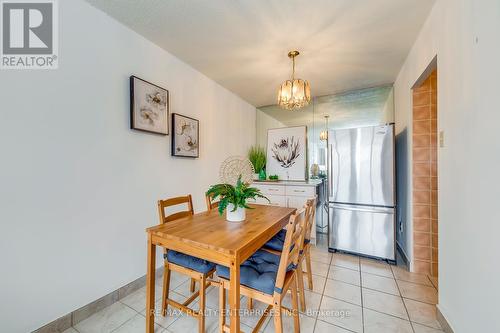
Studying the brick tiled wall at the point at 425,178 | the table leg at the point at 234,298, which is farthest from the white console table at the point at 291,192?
the table leg at the point at 234,298

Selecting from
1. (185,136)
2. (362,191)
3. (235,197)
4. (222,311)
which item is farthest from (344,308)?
(185,136)

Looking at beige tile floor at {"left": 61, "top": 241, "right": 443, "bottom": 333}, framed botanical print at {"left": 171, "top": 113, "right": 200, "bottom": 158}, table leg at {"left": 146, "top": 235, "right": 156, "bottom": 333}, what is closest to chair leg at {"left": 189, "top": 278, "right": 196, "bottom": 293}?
beige tile floor at {"left": 61, "top": 241, "right": 443, "bottom": 333}

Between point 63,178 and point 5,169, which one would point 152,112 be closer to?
point 63,178

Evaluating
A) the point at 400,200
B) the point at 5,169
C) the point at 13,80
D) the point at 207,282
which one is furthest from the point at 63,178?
the point at 400,200

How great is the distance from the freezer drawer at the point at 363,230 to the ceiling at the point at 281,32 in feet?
6.19

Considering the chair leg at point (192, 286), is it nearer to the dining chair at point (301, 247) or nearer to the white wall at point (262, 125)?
the dining chair at point (301, 247)

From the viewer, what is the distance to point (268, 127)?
4.21 m

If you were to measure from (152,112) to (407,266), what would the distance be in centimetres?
340

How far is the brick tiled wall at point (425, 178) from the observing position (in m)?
2.20

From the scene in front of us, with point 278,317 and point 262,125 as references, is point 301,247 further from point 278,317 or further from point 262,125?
point 262,125

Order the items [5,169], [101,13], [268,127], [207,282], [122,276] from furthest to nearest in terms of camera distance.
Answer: [268,127], [122,276], [101,13], [207,282], [5,169]

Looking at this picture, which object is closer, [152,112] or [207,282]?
[207,282]

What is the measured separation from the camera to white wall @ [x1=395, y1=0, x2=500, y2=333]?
1.00 m

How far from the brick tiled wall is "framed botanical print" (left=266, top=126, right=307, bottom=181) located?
164cm
